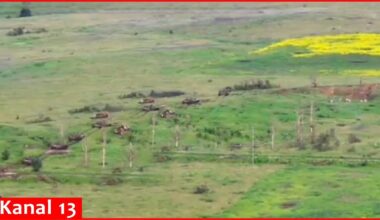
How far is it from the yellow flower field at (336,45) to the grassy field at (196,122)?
79 centimetres

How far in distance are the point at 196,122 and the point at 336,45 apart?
27783 millimetres

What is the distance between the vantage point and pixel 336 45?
83062 millimetres

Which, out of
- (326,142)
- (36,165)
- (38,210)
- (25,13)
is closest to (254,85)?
(326,142)

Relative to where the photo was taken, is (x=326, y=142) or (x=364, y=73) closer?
(x=326, y=142)

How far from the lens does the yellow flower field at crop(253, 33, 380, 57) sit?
79875 millimetres

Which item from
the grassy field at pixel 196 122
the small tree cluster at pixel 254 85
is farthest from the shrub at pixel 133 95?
the small tree cluster at pixel 254 85

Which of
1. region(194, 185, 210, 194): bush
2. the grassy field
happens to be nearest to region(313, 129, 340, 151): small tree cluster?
the grassy field

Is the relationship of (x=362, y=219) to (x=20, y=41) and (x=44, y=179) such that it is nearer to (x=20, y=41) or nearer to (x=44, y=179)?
(x=44, y=179)

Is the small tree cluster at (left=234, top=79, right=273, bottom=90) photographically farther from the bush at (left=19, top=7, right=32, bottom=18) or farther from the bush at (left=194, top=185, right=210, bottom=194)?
the bush at (left=19, top=7, right=32, bottom=18)

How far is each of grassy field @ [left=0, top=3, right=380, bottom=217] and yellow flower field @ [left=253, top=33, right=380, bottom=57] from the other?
79 cm

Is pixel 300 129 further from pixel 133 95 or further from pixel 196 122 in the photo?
pixel 133 95

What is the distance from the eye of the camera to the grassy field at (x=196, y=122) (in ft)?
147

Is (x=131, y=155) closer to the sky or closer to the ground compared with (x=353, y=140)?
closer to the ground

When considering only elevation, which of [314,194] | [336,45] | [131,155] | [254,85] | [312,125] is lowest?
[314,194]
